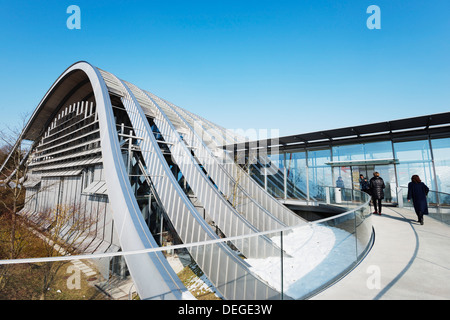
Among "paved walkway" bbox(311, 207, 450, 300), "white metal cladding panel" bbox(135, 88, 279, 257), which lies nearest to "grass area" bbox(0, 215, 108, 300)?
"paved walkway" bbox(311, 207, 450, 300)

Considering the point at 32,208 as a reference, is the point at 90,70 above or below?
above

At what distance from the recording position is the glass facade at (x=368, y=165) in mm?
11227

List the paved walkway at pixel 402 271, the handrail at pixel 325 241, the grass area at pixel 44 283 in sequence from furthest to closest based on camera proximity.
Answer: the paved walkway at pixel 402 271, the handrail at pixel 325 241, the grass area at pixel 44 283

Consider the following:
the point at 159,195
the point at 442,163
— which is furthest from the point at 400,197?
the point at 159,195

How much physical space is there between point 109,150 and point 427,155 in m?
16.2

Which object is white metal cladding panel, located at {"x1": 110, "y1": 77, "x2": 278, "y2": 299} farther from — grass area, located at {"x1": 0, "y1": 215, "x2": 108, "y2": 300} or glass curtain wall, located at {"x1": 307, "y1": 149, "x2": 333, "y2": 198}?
glass curtain wall, located at {"x1": 307, "y1": 149, "x2": 333, "y2": 198}

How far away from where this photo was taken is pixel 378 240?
242 inches

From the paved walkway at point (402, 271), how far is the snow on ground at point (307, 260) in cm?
22

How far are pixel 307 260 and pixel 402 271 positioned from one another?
1991 millimetres

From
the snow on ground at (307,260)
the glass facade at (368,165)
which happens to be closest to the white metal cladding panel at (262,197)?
the glass facade at (368,165)

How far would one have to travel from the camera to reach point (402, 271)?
4.02 metres

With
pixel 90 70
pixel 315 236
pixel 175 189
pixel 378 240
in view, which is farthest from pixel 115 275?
pixel 90 70

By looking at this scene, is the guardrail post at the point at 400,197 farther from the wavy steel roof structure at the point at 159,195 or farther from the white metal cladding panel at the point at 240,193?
the white metal cladding panel at the point at 240,193
